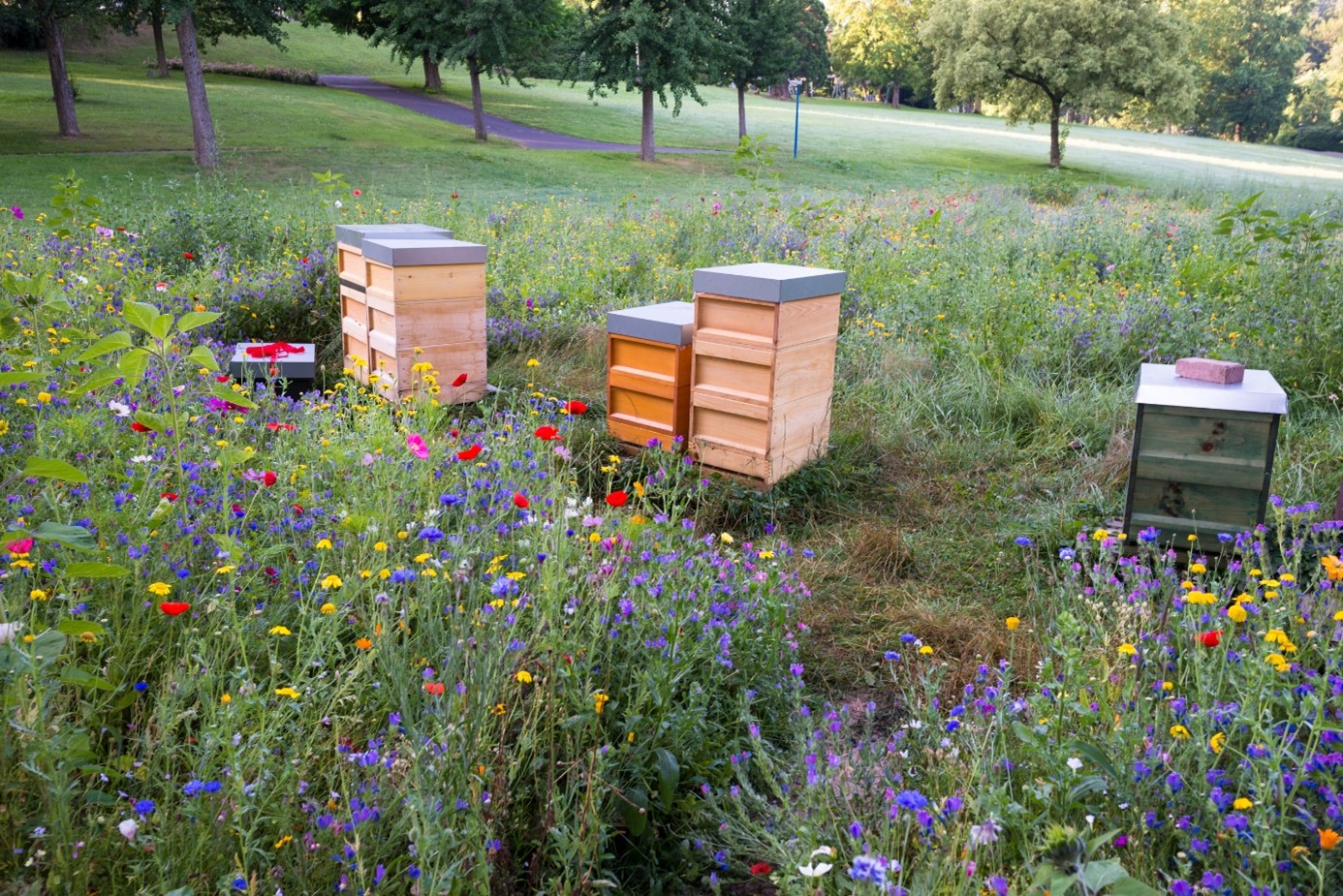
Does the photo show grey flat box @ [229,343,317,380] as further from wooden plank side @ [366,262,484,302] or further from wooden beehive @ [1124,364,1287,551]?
wooden beehive @ [1124,364,1287,551]

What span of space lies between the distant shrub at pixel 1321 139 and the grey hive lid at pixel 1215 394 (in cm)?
5672

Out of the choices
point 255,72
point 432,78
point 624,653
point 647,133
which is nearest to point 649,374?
point 624,653

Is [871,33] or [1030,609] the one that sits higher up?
[871,33]

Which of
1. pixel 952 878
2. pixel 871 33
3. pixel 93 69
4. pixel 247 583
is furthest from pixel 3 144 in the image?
pixel 871 33

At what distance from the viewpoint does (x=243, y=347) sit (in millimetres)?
5047

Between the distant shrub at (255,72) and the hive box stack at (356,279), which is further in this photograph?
the distant shrub at (255,72)

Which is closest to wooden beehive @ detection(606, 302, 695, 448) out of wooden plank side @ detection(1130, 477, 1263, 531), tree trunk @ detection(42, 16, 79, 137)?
wooden plank side @ detection(1130, 477, 1263, 531)

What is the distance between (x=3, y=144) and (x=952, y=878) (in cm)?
2290

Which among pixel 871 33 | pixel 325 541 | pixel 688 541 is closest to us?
pixel 325 541

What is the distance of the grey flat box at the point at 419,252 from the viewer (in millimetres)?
4895

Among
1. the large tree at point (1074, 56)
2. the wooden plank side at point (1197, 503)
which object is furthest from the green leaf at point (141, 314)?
the large tree at point (1074, 56)

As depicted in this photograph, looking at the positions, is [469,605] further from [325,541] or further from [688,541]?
[688,541]

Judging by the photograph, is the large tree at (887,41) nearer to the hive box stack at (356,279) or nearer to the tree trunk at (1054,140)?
the tree trunk at (1054,140)

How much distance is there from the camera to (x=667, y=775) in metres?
2.22
